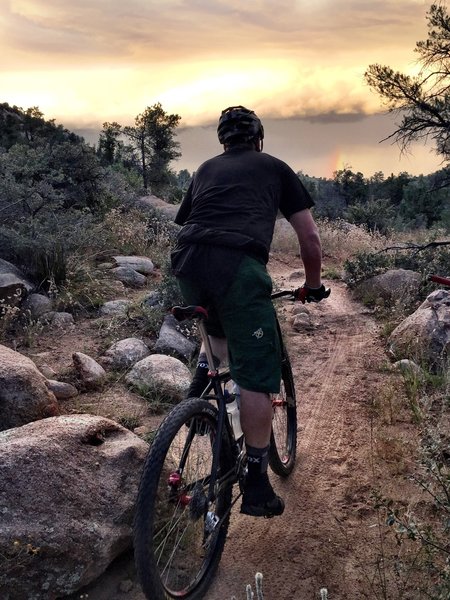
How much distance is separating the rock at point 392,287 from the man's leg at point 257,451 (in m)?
5.32

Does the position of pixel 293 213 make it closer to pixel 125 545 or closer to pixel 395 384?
pixel 125 545

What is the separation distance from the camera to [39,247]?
778 cm

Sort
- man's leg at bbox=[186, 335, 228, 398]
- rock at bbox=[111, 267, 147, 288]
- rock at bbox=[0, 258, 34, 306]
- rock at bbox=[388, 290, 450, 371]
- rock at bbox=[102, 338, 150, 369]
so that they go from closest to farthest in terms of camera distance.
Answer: man's leg at bbox=[186, 335, 228, 398] < rock at bbox=[388, 290, 450, 371] < rock at bbox=[102, 338, 150, 369] < rock at bbox=[0, 258, 34, 306] < rock at bbox=[111, 267, 147, 288]

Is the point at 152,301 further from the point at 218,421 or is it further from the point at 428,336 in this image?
the point at 218,421

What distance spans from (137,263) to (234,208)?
279 inches

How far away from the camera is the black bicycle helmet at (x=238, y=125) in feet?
10.2

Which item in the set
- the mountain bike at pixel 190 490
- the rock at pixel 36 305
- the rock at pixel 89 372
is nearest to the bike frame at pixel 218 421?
the mountain bike at pixel 190 490

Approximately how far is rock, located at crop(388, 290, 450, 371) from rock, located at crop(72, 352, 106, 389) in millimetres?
3149

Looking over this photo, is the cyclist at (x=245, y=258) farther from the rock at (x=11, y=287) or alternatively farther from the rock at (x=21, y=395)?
the rock at (x=11, y=287)

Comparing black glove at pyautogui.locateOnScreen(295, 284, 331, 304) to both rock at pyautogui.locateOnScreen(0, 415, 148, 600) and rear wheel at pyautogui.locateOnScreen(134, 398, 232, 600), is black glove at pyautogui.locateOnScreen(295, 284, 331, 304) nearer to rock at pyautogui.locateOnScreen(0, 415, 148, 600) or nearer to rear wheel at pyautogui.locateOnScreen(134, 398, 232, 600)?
rear wheel at pyautogui.locateOnScreen(134, 398, 232, 600)

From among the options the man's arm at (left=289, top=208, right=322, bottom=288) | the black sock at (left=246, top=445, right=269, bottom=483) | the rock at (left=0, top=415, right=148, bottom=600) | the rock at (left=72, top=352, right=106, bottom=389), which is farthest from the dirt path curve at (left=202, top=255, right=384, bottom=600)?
the rock at (left=72, top=352, right=106, bottom=389)

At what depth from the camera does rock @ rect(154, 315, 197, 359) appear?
20.0 ft

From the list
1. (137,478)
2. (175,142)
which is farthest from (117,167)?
(137,478)

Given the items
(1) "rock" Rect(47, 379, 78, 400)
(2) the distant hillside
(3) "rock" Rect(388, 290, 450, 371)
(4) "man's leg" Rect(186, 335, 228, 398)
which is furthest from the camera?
(2) the distant hillside
